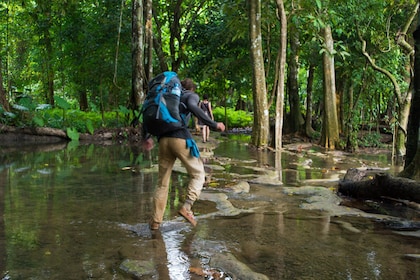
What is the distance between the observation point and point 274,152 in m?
14.6

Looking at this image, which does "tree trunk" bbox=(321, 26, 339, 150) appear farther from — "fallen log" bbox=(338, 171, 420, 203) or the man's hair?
the man's hair

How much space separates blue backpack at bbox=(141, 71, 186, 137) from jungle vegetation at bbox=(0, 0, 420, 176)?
9.23 metres

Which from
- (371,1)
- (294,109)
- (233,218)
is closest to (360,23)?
(371,1)

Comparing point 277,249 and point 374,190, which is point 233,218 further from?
point 374,190

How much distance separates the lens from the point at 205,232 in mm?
5234

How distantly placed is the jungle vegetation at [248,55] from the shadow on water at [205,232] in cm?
719

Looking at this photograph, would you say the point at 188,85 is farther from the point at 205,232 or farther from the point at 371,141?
the point at 371,141

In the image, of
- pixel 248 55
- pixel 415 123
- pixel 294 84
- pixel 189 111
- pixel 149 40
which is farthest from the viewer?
pixel 248 55

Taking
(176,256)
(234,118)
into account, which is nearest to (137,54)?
(176,256)

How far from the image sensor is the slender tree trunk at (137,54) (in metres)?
17.9

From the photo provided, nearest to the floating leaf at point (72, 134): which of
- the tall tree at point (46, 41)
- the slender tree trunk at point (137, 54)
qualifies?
the slender tree trunk at point (137, 54)

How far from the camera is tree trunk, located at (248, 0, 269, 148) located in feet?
49.0

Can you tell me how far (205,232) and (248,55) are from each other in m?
18.0

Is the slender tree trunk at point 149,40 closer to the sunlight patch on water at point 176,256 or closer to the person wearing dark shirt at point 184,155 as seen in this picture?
the person wearing dark shirt at point 184,155
